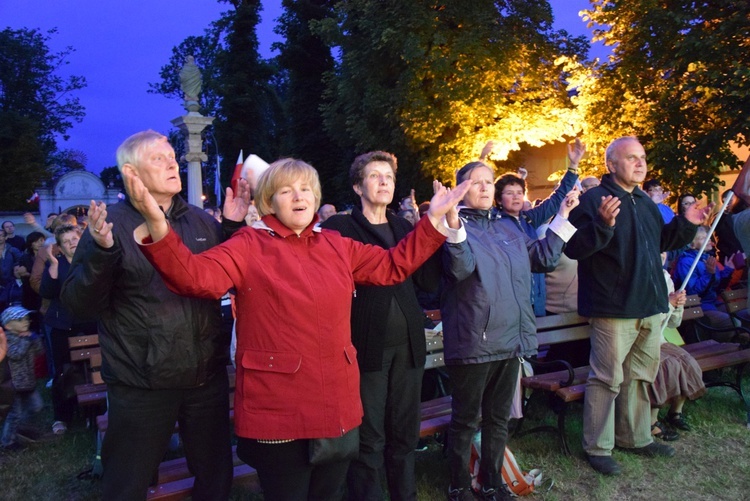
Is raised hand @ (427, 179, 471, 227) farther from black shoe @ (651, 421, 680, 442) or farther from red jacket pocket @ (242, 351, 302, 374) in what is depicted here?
black shoe @ (651, 421, 680, 442)

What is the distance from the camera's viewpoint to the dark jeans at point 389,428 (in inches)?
129

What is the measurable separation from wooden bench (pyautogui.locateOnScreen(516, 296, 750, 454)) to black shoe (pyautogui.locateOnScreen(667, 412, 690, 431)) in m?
0.48

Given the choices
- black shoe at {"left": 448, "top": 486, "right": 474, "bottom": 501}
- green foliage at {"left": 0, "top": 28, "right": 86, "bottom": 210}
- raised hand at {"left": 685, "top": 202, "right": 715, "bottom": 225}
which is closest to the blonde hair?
black shoe at {"left": 448, "top": 486, "right": 474, "bottom": 501}

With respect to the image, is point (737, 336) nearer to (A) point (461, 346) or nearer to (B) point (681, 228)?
(B) point (681, 228)

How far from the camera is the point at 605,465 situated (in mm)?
4336

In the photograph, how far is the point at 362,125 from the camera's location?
1819 centimetres

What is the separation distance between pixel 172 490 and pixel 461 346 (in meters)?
1.68

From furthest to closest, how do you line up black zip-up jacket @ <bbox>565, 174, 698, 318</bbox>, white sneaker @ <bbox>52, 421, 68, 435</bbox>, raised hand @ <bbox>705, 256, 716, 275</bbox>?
raised hand @ <bbox>705, 256, 716, 275</bbox>
white sneaker @ <bbox>52, 421, 68, 435</bbox>
black zip-up jacket @ <bbox>565, 174, 698, 318</bbox>

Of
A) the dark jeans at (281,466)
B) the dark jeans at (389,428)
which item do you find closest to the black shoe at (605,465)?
the dark jeans at (389,428)

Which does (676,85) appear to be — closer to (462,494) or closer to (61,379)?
(462,494)

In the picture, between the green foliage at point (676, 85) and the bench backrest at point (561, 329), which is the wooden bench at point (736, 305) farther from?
the green foliage at point (676, 85)

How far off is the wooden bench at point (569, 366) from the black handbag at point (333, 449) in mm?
2444

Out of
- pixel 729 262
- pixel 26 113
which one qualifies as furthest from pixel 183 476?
pixel 26 113

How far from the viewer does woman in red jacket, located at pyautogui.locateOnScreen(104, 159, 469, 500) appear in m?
2.46
